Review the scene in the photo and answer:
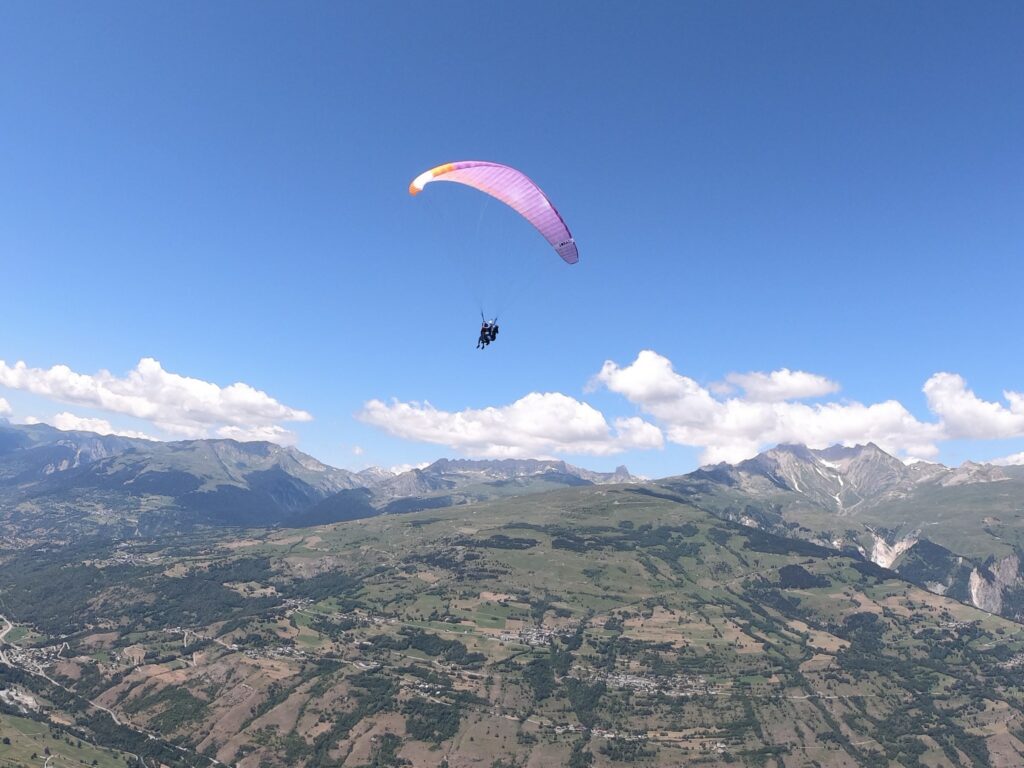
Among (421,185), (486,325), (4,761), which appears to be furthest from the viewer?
(4,761)

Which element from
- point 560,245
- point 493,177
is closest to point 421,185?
point 493,177

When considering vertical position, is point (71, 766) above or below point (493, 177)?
below

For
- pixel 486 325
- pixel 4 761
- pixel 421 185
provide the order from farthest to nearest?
1. pixel 4 761
2. pixel 486 325
3. pixel 421 185

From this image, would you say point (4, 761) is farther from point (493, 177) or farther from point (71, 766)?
point (493, 177)

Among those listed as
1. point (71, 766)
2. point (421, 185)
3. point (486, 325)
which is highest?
point (421, 185)

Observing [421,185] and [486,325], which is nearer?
[421,185]
